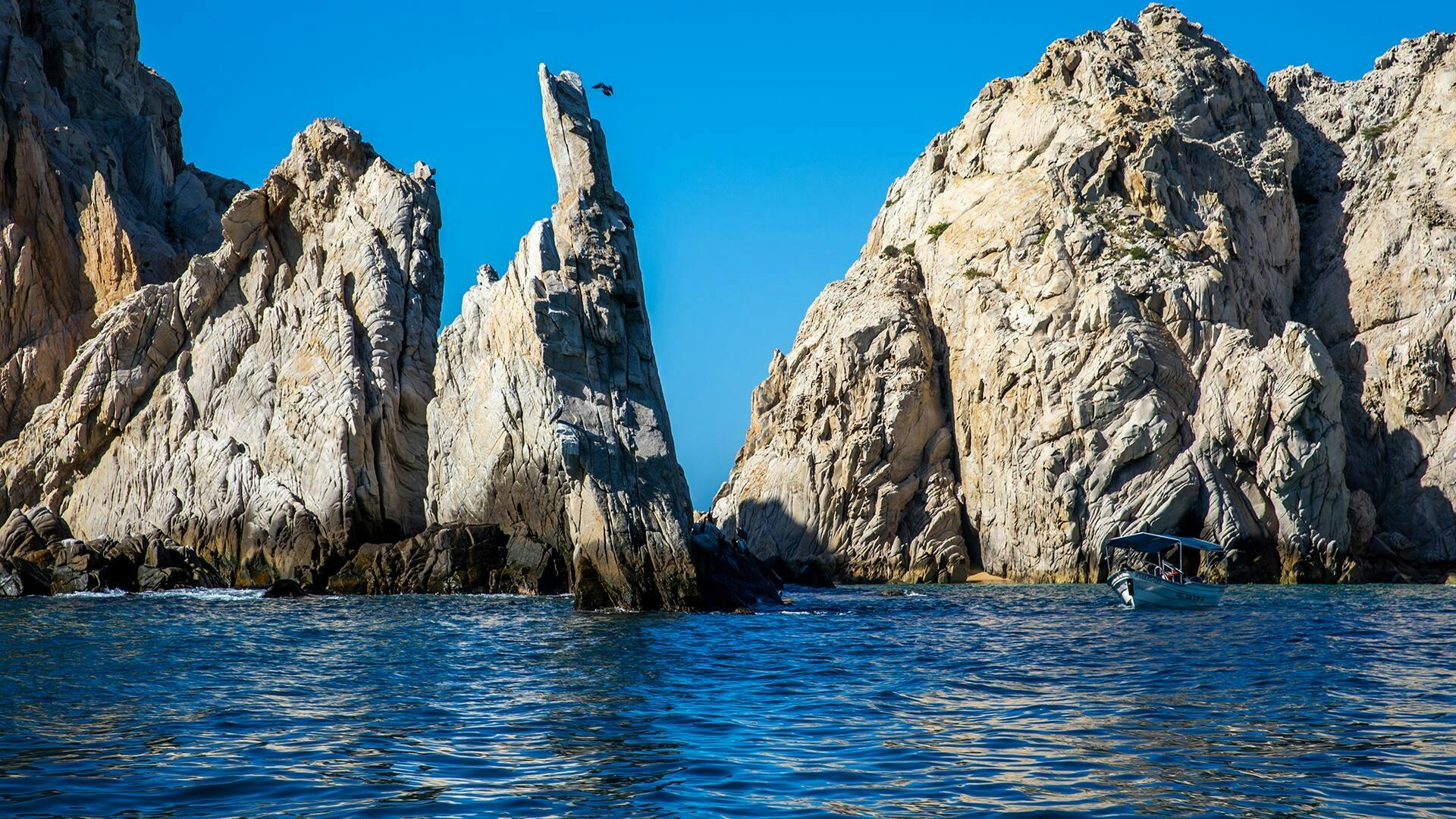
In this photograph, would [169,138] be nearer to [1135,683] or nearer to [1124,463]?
[1124,463]

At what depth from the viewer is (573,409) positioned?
42.2 m

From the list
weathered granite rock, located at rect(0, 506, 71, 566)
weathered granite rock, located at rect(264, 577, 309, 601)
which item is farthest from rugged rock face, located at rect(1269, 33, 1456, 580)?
weathered granite rock, located at rect(0, 506, 71, 566)

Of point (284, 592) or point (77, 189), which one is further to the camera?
point (77, 189)

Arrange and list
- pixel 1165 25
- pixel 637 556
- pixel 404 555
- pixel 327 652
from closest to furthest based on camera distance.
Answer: pixel 327 652 < pixel 637 556 < pixel 404 555 < pixel 1165 25

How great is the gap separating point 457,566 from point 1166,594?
27.6 meters

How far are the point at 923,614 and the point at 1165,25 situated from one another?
6866 cm

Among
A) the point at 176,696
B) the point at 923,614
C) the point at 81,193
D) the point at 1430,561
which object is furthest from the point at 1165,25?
the point at 176,696

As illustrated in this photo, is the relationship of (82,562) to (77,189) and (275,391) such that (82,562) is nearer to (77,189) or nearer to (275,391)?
(275,391)

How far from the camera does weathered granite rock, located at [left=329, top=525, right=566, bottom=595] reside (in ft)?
161

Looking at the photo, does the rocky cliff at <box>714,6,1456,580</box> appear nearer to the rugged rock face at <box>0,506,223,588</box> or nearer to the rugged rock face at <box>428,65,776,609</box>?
the rugged rock face at <box>428,65,776,609</box>

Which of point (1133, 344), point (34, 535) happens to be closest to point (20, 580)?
point (34, 535)

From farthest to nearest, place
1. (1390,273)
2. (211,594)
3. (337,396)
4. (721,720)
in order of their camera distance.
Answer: (1390,273)
(337,396)
(211,594)
(721,720)

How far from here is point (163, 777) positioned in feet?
45.5

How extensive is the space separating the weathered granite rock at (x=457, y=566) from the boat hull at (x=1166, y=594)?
2195 centimetres
